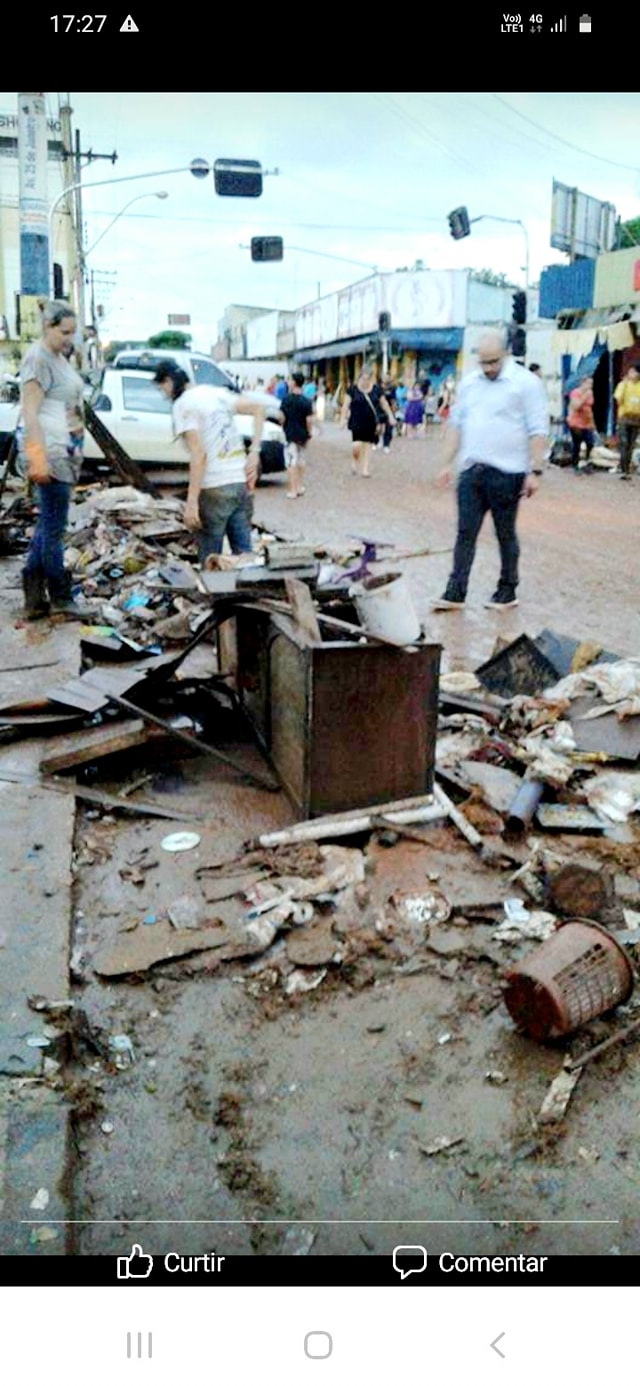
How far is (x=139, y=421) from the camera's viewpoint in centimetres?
1335

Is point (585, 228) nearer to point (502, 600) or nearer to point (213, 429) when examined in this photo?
point (502, 600)

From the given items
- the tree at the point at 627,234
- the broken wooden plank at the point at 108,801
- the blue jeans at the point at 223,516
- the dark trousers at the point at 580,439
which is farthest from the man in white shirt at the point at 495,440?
the tree at the point at 627,234

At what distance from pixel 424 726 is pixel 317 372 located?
47.7m

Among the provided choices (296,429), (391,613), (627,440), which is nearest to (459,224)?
(391,613)

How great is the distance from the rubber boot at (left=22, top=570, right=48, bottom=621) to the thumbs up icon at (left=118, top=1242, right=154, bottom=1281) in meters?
5.57

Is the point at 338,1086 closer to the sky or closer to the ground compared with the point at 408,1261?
closer to the ground

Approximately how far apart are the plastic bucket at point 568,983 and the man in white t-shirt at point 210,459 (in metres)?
3.91

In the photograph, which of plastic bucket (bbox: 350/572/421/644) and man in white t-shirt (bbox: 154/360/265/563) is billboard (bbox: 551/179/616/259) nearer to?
man in white t-shirt (bbox: 154/360/265/563)

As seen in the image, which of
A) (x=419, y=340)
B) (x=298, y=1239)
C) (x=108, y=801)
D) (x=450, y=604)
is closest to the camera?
(x=298, y=1239)

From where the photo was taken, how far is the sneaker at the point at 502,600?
281 inches

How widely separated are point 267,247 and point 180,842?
2.36 meters

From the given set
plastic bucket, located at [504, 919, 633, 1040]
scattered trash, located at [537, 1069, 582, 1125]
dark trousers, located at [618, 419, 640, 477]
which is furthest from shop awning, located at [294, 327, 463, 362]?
scattered trash, located at [537, 1069, 582, 1125]

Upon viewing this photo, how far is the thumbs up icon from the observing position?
4.52 feet

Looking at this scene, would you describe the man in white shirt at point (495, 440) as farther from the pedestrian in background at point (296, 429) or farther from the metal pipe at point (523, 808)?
the pedestrian in background at point (296, 429)
